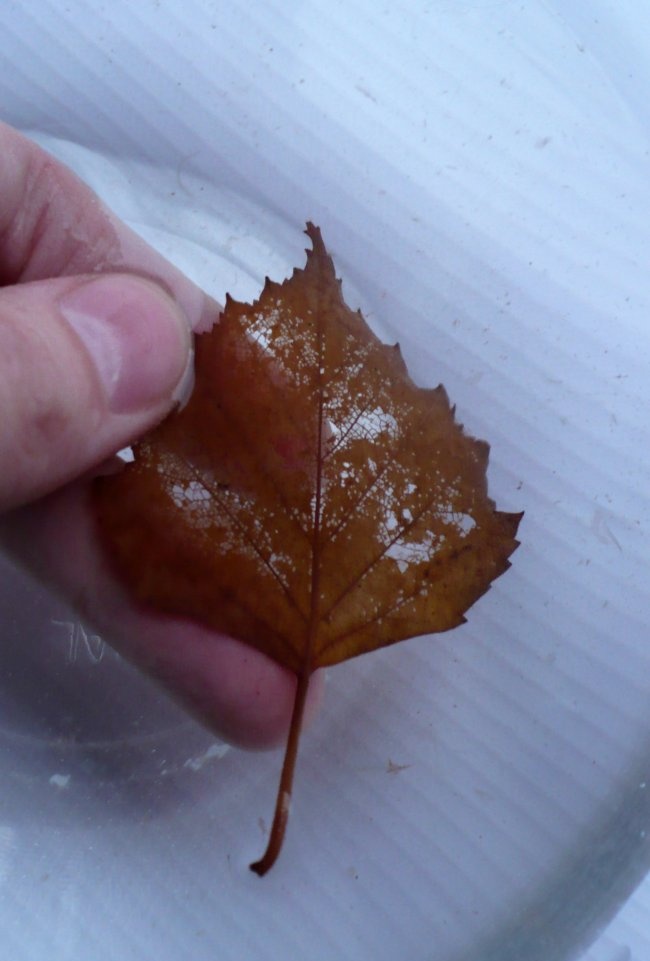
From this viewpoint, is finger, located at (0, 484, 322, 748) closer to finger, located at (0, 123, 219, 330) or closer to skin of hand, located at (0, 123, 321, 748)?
skin of hand, located at (0, 123, 321, 748)

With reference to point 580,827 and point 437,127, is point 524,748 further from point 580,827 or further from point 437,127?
point 437,127

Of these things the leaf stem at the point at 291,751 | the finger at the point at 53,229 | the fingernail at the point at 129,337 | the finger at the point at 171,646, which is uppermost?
the fingernail at the point at 129,337

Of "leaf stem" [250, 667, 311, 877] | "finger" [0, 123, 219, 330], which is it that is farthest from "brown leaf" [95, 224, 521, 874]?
"finger" [0, 123, 219, 330]

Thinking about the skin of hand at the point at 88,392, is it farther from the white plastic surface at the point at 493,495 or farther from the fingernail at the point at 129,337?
the white plastic surface at the point at 493,495

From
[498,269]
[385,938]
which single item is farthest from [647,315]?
[385,938]

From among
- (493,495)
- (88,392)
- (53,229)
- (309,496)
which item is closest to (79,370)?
(88,392)

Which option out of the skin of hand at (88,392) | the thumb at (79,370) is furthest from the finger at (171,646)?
the thumb at (79,370)
